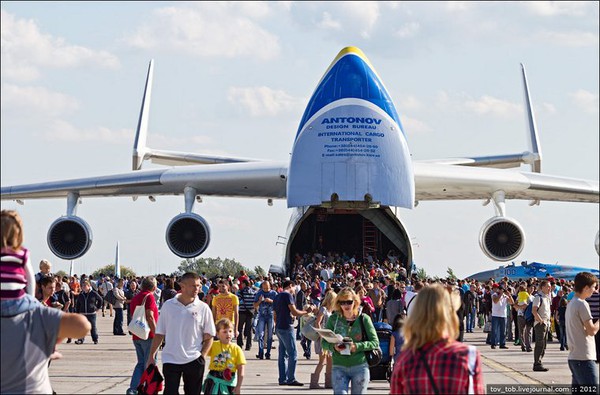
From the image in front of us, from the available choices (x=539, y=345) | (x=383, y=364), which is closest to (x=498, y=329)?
(x=539, y=345)

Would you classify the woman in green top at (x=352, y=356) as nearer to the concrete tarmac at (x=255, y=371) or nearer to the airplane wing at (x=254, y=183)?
the concrete tarmac at (x=255, y=371)

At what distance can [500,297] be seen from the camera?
18.0 m

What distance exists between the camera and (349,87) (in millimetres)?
22266

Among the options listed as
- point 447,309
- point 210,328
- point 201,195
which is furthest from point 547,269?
point 447,309

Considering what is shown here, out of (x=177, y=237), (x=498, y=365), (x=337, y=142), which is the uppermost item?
(x=337, y=142)

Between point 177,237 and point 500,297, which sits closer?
point 500,297

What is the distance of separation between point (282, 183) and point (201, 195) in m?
2.11

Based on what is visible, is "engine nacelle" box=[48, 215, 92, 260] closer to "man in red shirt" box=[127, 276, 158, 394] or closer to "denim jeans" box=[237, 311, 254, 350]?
"denim jeans" box=[237, 311, 254, 350]

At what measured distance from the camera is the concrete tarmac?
11.1 meters

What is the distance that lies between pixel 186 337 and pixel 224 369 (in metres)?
0.36

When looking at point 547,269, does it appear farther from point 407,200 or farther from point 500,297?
point 500,297

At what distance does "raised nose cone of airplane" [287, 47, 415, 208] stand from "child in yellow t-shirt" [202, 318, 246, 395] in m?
13.6

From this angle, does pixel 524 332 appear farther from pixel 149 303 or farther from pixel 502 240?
pixel 149 303

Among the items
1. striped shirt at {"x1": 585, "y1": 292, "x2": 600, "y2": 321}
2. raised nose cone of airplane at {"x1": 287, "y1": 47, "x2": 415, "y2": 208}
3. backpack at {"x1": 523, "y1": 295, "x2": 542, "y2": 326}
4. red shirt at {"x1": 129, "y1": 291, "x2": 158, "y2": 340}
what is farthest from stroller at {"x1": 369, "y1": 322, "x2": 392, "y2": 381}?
raised nose cone of airplane at {"x1": 287, "y1": 47, "x2": 415, "y2": 208}
